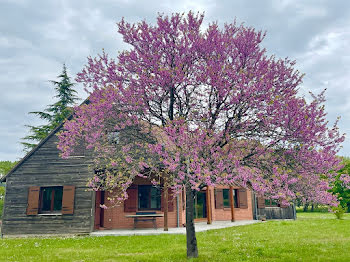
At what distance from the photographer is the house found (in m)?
16.1

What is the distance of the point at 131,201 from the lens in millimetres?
17578

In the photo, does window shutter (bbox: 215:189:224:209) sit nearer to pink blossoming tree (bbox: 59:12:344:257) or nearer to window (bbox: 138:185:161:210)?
window (bbox: 138:185:161:210)

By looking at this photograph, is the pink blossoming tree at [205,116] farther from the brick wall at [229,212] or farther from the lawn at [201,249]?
the brick wall at [229,212]

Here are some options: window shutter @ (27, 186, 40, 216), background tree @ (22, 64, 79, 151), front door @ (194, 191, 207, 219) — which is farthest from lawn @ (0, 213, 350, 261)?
background tree @ (22, 64, 79, 151)

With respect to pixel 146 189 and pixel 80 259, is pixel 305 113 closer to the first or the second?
pixel 80 259

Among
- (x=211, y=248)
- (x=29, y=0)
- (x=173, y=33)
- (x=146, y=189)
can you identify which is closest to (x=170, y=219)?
(x=146, y=189)

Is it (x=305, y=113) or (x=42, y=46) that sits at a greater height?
(x=42, y=46)

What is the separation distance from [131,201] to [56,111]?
55.4 feet

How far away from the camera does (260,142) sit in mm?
8164

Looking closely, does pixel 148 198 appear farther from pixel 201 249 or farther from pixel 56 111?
pixel 56 111

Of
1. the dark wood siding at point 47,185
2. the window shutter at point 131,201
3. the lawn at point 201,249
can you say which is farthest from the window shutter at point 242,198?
the dark wood siding at point 47,185

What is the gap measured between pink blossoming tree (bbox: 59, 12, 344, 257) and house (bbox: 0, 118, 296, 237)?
7.68 metres

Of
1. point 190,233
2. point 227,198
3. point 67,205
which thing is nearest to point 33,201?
point 67,205

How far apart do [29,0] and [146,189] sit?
1244 cm
